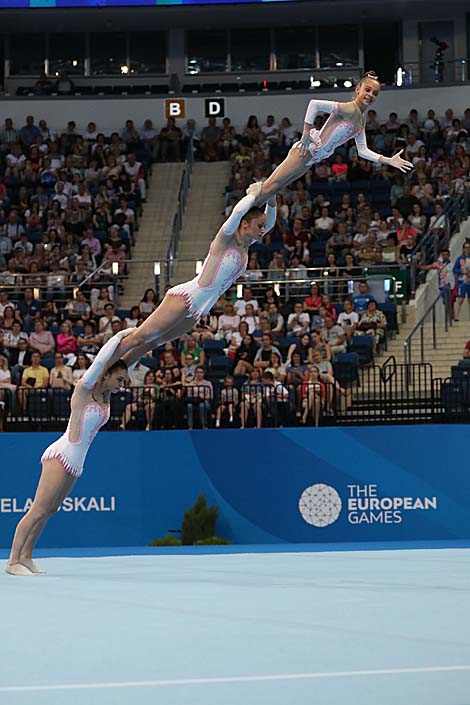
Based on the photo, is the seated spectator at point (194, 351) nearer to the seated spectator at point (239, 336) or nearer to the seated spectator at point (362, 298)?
the seated spectator at point (239, 336)

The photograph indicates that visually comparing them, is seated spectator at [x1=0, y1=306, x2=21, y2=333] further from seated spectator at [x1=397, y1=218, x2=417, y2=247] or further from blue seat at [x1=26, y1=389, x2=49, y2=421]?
seated spectator at [x1=397, y1=218, x2=417, y2=247]

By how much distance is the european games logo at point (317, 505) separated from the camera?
12953mm

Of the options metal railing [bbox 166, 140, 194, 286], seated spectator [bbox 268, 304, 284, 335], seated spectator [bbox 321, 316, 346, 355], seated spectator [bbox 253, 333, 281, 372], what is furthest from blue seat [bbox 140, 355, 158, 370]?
metal railing [bbox 166, 140, 194, 286]

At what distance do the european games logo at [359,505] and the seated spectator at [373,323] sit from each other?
3060mm

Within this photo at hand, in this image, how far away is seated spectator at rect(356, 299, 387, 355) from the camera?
15.5 m

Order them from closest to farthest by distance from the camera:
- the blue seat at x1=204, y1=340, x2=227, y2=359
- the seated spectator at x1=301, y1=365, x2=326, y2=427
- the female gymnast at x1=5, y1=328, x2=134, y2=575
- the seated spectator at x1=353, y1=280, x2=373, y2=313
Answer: the female gymnast at x1=5, y1=328, x2=134, y2=575
the seated spectator at x1=301, y1=365, x2=326, y2=427
the blue seat at x1=204, y1=340, x2=227, y2=359
the seated spectator at x1=353, y1=280, x2=373, y2=313

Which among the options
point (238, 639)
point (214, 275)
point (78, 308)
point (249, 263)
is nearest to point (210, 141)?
point (249, 263)

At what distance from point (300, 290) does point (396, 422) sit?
448 centimetres

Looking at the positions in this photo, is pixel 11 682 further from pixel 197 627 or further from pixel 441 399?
pixel 441 399

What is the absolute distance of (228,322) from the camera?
1595 cm

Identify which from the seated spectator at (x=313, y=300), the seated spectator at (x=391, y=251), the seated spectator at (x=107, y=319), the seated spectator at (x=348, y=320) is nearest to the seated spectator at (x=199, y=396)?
the seated spectator at (x=107, y=319)

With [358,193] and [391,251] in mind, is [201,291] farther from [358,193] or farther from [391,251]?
[358,193]

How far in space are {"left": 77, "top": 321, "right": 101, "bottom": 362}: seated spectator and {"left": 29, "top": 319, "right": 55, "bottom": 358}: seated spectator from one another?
1.32 ft

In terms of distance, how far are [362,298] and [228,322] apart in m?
2.04
